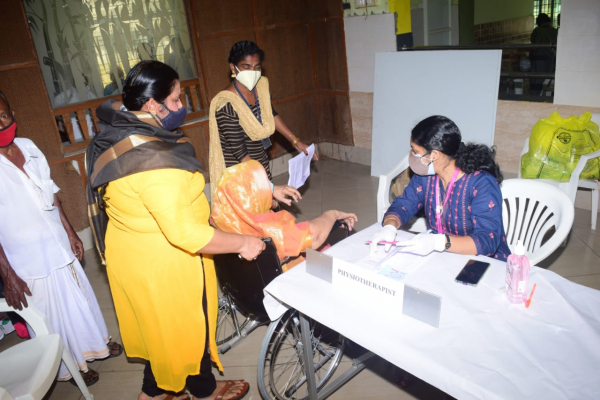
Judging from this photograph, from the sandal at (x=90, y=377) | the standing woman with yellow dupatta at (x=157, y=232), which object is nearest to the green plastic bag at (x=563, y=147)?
the standing woman with yellow dupatta at (x=157, y=232)

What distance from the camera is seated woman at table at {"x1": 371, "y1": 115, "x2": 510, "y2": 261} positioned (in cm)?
195

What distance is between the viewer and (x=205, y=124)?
15.4 ft

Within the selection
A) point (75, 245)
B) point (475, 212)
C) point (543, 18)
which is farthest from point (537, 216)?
point (543, 18)

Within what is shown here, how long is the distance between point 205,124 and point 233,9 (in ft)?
3.98

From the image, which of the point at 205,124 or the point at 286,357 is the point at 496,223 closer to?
the point at 286,357

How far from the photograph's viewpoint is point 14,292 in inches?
81.2

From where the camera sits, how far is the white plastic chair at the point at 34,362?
1.83 meters

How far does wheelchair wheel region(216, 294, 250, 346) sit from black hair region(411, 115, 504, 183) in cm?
137

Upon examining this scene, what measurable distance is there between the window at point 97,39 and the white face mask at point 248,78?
154cm

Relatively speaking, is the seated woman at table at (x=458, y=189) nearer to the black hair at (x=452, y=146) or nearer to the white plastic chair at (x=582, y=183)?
the black hair at (x=452, y=146)

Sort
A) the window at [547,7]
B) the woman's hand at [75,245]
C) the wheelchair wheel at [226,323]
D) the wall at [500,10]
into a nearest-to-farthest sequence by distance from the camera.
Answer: the woman's hand at [75,245], the wheelchair wheel at [226,323], the wall at [500,10], the window at [547,7]

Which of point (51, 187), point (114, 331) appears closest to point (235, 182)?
point (51, 187)

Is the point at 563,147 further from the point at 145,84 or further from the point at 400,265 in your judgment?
the point at 145,84

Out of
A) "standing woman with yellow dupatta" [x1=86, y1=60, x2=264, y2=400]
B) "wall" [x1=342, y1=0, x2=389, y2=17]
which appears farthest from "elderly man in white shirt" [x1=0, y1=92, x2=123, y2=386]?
"wall" [x1=342, y1=0, x2=389, y2=17]
